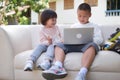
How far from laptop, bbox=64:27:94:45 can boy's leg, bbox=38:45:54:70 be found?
0.18 metres

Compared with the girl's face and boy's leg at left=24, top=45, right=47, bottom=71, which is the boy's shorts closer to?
boy's leg at left=24, top=45, right=47, bottom=71

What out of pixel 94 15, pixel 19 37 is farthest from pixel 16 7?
pixel 94 15

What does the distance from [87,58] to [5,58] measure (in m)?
0.87

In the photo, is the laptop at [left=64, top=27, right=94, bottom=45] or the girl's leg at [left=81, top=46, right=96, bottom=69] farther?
the laptop at [left=64, top=27, right=94, bottom=45]

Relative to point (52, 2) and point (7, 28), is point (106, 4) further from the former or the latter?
point (7, 28)

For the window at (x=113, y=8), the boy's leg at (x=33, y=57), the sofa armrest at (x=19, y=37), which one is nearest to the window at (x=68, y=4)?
the window at (x=113, y=8)

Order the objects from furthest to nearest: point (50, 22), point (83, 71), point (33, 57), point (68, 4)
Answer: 1. point (68, 4)
2. point (50, 22)
3. point (33, 57)
4. point (83, 71)

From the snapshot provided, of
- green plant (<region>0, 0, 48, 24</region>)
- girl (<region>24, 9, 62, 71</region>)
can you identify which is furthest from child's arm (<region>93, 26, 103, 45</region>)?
green plant (<region>0, 0, 48, 24</region>)

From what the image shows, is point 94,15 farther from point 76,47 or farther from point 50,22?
point 76,47

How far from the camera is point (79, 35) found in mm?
2760

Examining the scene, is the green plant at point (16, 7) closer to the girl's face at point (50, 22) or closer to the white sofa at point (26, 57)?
the white sofa at point (26, 57)

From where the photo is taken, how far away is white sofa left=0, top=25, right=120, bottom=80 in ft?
8.61

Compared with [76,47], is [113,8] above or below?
below

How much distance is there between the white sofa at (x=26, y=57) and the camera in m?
2.62
